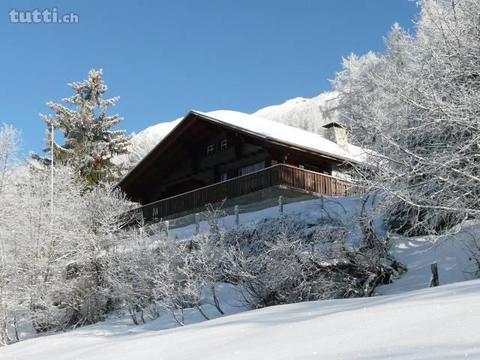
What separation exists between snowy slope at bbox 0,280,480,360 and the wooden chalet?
1551cm

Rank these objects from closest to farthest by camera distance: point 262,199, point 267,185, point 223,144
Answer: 1. point 267,185
2. point 262,199
3. point 223,144

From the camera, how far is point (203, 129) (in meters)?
31.2

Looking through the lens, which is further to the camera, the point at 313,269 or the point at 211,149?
the point at 211,149

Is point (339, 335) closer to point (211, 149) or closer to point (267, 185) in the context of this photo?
point (267, 185)

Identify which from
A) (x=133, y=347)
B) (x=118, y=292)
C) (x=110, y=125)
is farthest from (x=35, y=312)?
(x=110, y=125)

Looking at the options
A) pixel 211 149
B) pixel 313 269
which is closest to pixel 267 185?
pixel 211 149

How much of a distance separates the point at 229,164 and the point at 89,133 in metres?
17.4

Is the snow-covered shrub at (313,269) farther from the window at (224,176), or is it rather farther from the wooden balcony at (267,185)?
the window at (224,176)

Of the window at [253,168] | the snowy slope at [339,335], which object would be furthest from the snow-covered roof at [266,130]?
the snowy slope at [339,335]

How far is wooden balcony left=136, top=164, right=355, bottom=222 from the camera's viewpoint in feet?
80.1

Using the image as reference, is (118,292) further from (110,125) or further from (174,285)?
(110,125)

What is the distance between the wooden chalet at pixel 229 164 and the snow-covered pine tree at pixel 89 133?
7602mm

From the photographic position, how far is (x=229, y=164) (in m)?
30.9

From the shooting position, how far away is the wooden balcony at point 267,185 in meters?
24.4
